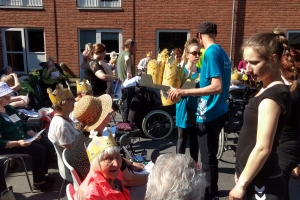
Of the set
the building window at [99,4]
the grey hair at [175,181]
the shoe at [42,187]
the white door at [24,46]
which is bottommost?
the shoe at [42,187]

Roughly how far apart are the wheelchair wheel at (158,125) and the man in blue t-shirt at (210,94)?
Answer: 8.62 ft

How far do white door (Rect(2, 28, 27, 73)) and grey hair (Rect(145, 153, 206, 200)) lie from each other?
11.5 meters

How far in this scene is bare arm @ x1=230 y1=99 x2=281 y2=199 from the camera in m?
1.61

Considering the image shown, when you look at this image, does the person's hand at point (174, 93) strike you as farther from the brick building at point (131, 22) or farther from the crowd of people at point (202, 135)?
the brick building at point (131, 22)

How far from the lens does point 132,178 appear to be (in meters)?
2.64

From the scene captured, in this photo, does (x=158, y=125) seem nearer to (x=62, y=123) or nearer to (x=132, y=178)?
(x=62, y=123)

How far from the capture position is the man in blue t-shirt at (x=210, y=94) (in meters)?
2.64

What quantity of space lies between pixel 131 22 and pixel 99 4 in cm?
138

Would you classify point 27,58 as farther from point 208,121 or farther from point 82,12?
point 208,121

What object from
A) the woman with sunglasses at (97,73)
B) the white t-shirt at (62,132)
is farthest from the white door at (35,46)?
the white t-shirt at (62,132)

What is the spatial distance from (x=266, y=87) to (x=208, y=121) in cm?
115

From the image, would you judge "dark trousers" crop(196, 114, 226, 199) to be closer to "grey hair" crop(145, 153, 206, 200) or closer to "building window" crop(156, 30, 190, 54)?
"grey hair" crop(145, 153, 206, 200)

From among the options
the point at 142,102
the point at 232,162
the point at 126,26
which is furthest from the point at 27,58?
the point at 232,162

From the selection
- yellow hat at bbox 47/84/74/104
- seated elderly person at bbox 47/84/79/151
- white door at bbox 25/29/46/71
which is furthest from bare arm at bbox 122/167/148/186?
white door at bbox 25/29/46/71
